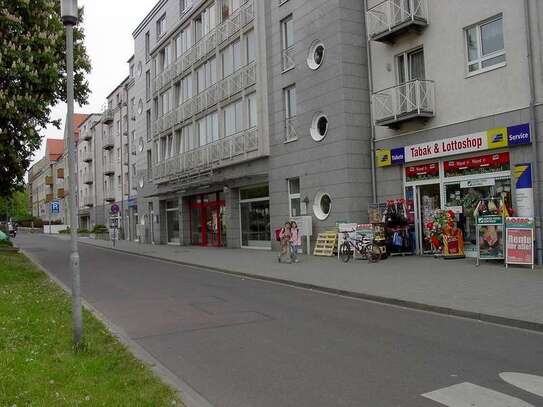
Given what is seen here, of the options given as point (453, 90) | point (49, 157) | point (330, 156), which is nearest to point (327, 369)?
point (453, 90)

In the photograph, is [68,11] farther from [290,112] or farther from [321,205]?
[290,112]

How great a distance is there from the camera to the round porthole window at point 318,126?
68.2ft

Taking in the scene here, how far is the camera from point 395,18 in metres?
17.8

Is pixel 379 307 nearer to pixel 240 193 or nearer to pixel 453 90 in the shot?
pixel 453 90

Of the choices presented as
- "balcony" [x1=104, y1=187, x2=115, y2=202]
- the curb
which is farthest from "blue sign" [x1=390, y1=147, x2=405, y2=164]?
"balcony" [x1=104, y1=187, x2=115, y2=202]

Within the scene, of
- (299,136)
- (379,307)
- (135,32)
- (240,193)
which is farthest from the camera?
(135,32)

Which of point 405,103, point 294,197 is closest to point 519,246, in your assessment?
point 405,103

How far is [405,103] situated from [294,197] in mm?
6714

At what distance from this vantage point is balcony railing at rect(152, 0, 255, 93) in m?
25.4

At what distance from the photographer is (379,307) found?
9711mm

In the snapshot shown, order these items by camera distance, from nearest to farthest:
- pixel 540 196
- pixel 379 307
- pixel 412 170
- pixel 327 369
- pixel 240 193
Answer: pixel 327 369 → pixel 379 307 → pixel 540 196 → pixel 412 170 → pixel 240 193

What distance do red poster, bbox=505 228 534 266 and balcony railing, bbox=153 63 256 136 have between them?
14.3 m

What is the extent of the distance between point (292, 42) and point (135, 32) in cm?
2405

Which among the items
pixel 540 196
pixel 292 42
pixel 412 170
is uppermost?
pixel 292 42
